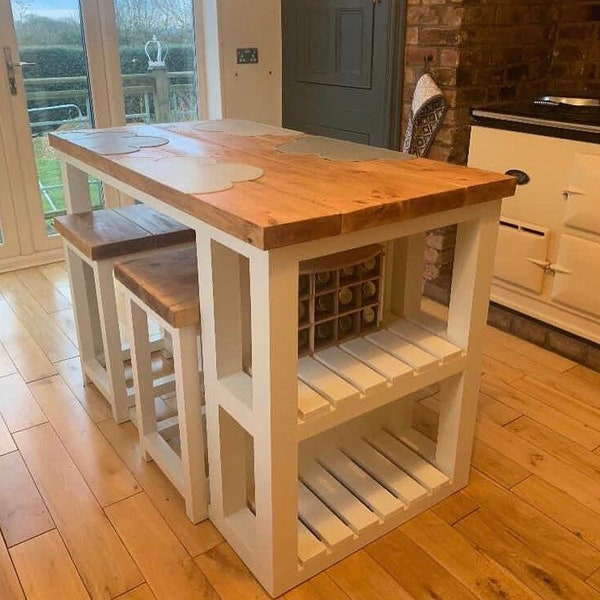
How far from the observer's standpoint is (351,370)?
1.51m

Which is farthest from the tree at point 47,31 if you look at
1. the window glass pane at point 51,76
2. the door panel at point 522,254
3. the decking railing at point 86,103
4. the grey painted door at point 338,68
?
the door panel at point 522,254

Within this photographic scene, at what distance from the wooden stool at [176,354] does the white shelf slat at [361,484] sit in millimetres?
355

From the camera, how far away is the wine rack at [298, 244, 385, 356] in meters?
1.56

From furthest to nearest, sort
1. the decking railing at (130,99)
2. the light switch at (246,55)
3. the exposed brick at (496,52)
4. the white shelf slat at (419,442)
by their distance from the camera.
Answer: the light switch at (246,55)
the decking railing at (130,99)
the exposed brick at (496,52)
the white shelf slat at (419,442)

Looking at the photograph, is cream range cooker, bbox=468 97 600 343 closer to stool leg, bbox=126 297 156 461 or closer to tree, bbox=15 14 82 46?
stool leg, bbox=126 297 156 461

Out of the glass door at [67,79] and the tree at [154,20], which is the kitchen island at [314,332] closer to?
the glass door at [67,79]

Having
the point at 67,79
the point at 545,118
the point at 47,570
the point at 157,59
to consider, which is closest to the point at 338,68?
the point at 157,59

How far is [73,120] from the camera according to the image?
3.46 metres

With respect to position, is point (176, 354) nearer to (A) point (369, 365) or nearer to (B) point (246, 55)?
(A) point (369, 365)

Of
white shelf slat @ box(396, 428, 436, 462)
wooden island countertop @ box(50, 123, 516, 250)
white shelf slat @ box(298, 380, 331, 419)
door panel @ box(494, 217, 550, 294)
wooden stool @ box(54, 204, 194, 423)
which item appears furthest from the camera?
door panel @ box(494, 217, 550, 294)

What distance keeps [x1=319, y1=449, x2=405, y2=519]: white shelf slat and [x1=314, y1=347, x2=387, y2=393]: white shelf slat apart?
0.36 m

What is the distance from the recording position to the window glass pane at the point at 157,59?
3.46 meters

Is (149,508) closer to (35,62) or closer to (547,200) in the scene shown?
(547,200)

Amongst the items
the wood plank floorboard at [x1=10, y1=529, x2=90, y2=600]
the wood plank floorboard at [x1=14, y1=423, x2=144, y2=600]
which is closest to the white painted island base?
the wood plank floorboard at [x1=14, y1=423, x2=144, y2=600]
